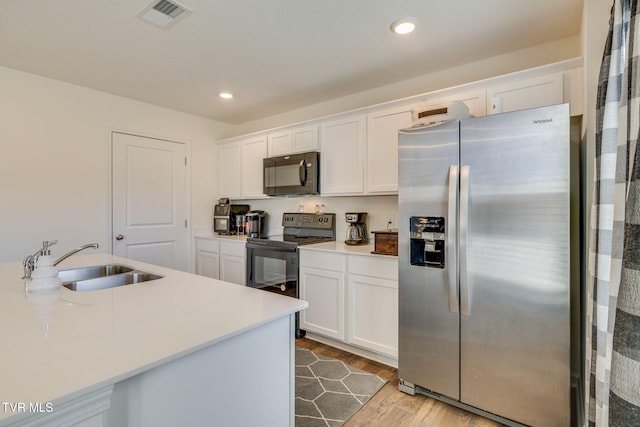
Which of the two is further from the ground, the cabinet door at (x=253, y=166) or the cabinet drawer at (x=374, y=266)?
the cabinet door at (x=253, y=166)

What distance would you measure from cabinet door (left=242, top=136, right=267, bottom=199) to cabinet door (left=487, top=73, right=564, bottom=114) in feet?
7.93

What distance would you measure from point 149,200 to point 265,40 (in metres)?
2.38

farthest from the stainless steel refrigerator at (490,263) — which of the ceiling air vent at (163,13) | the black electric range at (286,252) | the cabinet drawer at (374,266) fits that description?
the ceiling air vent at (163,13)

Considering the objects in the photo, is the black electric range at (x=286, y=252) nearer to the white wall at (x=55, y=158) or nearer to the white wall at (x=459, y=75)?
the white wall at (x=459, y=75)

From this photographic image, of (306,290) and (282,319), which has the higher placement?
(282,319)

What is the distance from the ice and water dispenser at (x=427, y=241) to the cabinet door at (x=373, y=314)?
412 mm

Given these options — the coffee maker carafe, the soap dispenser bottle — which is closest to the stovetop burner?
the coffee maker carafe

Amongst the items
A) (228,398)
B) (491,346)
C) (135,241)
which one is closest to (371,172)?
(491,346)

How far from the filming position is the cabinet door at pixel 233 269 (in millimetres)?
3445

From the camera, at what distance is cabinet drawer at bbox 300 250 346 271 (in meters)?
2.63

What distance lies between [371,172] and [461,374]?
65.0 inches

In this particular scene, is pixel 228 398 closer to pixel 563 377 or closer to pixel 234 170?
pixel 563 377

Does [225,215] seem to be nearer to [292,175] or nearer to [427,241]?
[292,175]

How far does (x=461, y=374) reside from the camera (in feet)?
6.10
